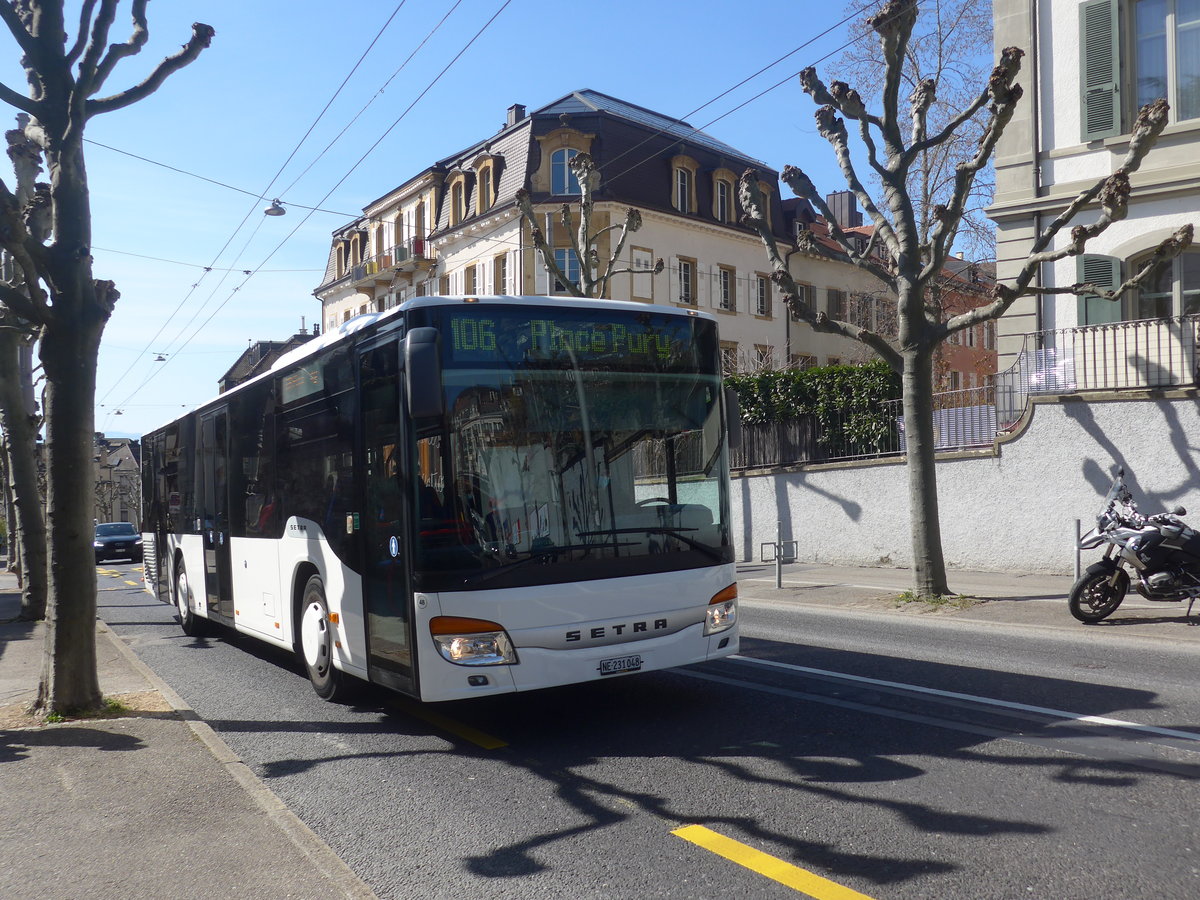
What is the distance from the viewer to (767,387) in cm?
2327

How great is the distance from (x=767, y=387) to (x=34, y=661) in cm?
1594

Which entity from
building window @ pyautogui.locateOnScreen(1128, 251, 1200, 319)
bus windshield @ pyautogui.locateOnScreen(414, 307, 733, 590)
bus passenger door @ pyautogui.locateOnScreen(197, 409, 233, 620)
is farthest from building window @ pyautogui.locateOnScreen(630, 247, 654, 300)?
bus windshield @ pyautogui.locateOnScreen(414, 307, 733, 590)

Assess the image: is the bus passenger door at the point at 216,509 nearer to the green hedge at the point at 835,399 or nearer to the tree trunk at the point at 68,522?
the tree trunk at the point at 68,522

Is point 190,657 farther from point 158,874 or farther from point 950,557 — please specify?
point 950,557

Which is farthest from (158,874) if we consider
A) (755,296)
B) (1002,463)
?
(755,296)

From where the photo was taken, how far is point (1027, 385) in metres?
17.3

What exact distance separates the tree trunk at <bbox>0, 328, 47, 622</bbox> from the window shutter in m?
16.9

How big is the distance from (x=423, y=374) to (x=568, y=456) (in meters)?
1.08

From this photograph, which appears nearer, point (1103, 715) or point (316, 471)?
point (1103, 715)

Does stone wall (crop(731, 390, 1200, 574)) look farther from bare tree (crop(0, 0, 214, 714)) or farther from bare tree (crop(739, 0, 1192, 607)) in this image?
bare tree (crop(0, 0, 214, 714))

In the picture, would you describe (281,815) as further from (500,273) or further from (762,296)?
(762,296)

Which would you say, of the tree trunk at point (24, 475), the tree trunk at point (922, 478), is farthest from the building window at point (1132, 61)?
the tree trunk at point (24, 475)

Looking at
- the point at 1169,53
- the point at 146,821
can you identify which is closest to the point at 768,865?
the point at 146,821

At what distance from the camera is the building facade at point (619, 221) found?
36.4 meters
